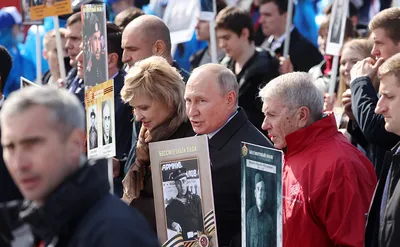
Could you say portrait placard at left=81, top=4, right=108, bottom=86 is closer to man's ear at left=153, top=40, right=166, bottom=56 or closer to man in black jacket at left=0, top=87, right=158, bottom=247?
A: man's ear at left=153, top=40, right=166, bottom=56

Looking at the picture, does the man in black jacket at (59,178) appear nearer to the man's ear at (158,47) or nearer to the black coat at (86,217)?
the black coat at (86,217)

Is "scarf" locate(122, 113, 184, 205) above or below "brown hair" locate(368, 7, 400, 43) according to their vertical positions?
below

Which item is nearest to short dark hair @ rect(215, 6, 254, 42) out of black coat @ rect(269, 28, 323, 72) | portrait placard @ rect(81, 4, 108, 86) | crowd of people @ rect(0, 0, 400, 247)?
black coat @ rect(269, 28, 323, 72)

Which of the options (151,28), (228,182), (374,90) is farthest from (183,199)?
(151,28)

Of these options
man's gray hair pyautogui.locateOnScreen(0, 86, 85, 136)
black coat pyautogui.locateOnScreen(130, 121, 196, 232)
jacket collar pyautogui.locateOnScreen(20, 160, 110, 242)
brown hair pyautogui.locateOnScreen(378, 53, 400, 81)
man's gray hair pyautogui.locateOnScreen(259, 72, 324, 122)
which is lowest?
black coat pyautogui.locateOnScreen(130, 121, 196, 232)

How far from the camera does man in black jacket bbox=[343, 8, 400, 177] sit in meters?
5.91

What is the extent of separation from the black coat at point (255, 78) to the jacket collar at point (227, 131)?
2.67m

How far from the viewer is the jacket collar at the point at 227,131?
517cm

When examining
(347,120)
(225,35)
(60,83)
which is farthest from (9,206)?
(225,35)

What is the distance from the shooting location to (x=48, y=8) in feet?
27.0

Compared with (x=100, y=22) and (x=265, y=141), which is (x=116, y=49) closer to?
(x=100, y=22)

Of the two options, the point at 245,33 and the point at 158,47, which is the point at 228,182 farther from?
the point at 245,33

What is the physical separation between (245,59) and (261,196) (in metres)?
4.09

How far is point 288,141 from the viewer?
497 centimetres
